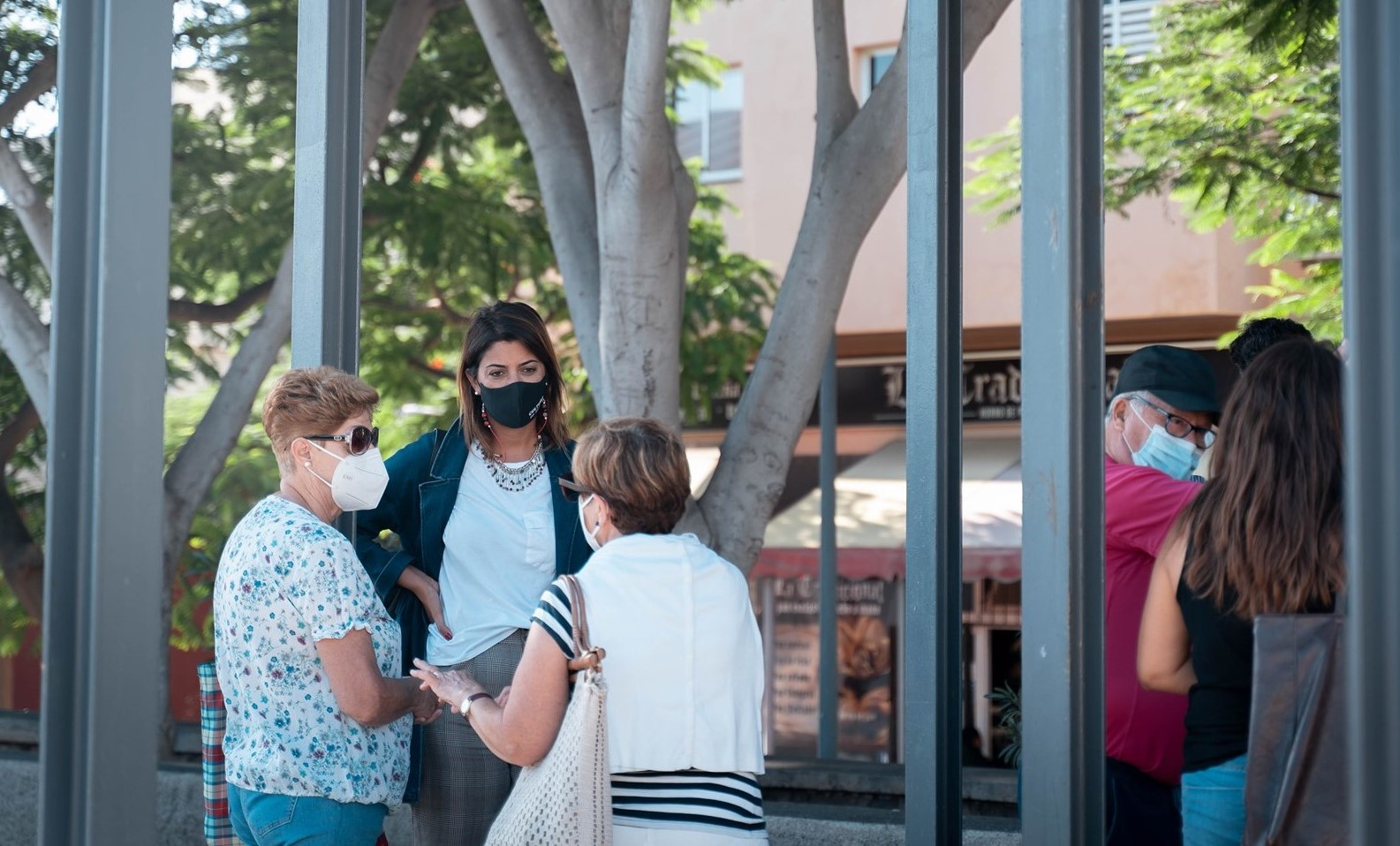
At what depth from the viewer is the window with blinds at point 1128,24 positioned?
1609cm

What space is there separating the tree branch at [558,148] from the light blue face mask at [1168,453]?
3.29 meters

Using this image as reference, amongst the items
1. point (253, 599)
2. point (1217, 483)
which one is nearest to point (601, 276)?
point (253, 599)

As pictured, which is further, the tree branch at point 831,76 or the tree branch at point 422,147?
the tree branch at point 422,147

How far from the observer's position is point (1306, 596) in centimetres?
307

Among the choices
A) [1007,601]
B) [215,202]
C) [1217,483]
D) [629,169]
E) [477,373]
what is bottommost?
[1007,601]

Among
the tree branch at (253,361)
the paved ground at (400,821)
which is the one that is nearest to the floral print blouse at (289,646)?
the paved ground at (400,821)

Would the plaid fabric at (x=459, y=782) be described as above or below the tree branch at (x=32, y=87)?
below

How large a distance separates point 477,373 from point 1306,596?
6.96 ft

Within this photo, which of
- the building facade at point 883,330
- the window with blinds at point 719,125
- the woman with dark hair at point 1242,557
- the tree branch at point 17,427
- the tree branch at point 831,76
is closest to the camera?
the woman with dark hair at point 1242,557

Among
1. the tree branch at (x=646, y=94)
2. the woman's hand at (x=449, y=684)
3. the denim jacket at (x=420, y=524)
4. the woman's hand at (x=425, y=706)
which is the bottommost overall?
the woman's hand at (x=425, y=706)

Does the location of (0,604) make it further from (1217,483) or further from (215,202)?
(1217,483)

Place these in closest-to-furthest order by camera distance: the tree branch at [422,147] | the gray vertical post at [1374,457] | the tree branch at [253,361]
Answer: the gray vertical post at [1374,457] < the tree branch at [253,361] < the tree branch at [422,147]

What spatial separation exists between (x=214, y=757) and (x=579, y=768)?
1.20 m

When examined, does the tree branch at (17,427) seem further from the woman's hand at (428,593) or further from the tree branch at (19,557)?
the woman's hand at (428,593)
